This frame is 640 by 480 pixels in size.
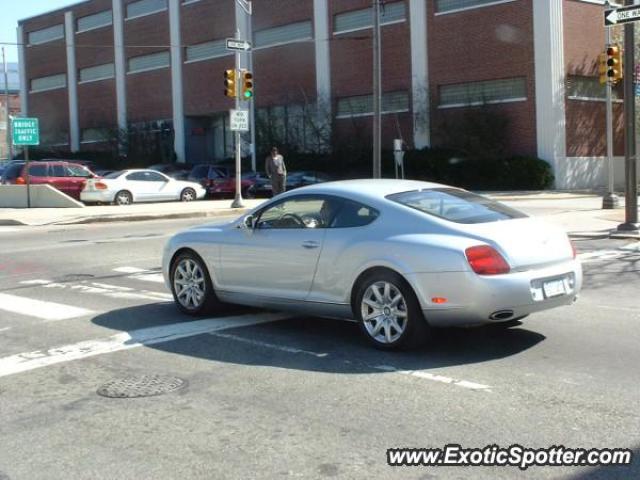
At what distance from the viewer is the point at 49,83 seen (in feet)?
201

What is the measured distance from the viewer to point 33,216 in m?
24.0

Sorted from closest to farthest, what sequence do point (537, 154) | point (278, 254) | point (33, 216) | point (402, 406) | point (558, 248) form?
1. point (402, 406)
2. point (558, 248)
3. point (278, 254)
4. point (33, 216)
5. point (537, 154)

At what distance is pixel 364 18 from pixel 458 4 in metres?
5.67

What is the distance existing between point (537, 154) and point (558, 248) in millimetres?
28566

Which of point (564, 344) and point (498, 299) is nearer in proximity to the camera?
point (498, 299)

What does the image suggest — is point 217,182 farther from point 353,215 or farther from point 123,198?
point 353,215

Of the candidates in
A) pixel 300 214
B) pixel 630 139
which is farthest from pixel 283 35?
pixel 300 214

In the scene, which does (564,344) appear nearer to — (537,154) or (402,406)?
(402,406)

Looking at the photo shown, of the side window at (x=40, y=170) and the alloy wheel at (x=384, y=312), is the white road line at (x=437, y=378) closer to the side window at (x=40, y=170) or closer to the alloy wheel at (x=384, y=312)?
the alloy wheel at (x=384, y=312)

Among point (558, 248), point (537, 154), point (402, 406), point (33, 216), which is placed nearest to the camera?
point (402, 406)

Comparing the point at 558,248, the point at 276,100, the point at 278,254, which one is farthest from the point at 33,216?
the point at 276,100

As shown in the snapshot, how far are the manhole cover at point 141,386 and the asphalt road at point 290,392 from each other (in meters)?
0.03

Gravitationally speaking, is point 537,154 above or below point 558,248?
above

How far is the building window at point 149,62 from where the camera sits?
2028 inches
